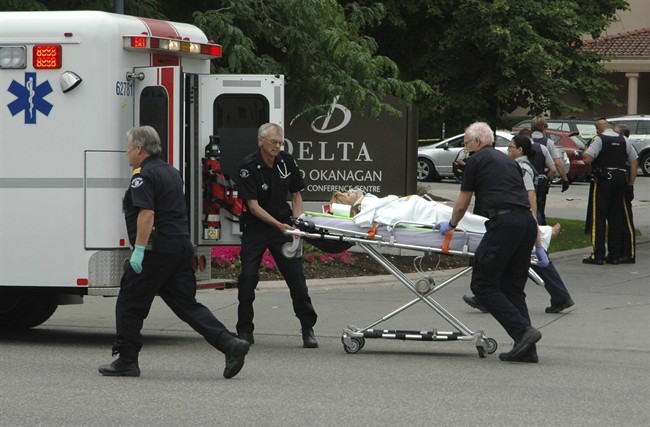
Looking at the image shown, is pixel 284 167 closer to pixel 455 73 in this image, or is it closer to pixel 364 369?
pixel 364 369

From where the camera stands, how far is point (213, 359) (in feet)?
32.6

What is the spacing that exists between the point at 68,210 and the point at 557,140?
25.4 meters

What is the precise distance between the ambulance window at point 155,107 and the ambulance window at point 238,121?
56 cm

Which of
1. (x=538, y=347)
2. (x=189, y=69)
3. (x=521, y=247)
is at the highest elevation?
(x=189, y=69)

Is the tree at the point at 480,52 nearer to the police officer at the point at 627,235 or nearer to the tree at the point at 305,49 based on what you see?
the tree at the point at 305,49

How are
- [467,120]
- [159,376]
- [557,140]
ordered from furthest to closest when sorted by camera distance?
[557,140]
[467,120]
[159,376]

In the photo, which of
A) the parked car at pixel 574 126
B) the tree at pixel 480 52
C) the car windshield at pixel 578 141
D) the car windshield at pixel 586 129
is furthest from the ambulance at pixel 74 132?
the car windshield at pixel 586 129

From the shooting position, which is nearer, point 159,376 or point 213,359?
point 159,376

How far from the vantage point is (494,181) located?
9.76m

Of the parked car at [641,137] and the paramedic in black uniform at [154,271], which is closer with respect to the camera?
the paramedic in black uniform at [154,271]

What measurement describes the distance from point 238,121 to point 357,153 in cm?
708

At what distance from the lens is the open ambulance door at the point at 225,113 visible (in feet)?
35.6

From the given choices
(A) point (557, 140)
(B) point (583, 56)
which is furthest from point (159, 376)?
(A) point (557, 140)

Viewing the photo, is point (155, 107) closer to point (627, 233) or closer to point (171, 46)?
point (171, 46)
